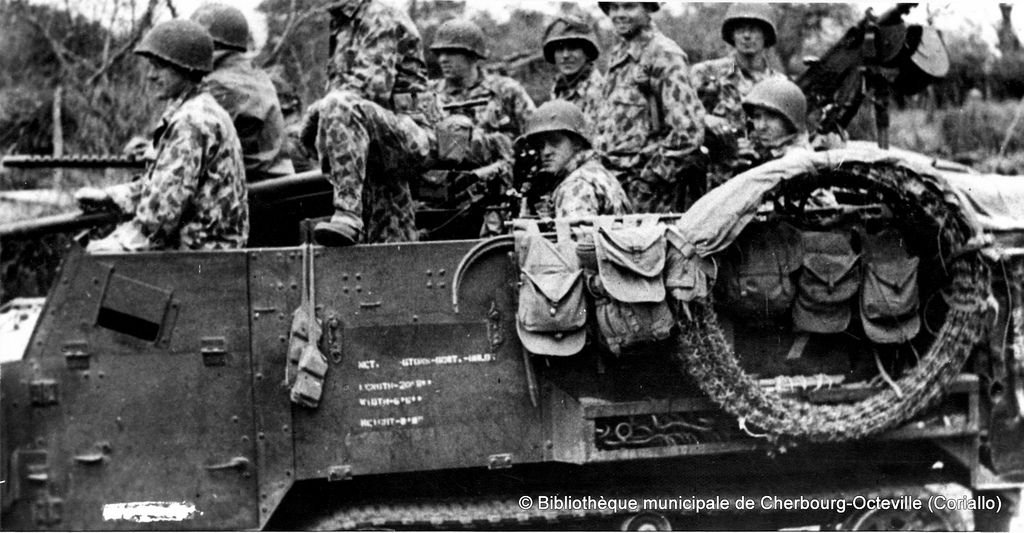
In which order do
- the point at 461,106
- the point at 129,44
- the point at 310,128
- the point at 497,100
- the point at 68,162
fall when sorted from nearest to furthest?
the point at 310,128 → the point at 68,162 → the point at 461,106 → the point at 497,100 → the point at 129,44

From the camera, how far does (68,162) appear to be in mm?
7039

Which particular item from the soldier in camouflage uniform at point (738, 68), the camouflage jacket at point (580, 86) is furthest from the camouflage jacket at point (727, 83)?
the camouflage jacket at point (580, 86)

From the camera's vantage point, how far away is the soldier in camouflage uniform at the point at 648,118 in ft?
23.6

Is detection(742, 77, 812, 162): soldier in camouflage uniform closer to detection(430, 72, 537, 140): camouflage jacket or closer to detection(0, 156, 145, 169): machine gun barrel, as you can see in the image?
detection(430, 72, 537, 140): camouflage jacket

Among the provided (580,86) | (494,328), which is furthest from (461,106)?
(494,328)

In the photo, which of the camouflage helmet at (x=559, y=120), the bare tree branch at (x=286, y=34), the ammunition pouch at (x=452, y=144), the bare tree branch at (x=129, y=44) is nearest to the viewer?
the camouflage helmet at (x=559, y=120)

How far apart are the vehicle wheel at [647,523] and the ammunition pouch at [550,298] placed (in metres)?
1.14

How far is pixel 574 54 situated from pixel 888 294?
296 cm

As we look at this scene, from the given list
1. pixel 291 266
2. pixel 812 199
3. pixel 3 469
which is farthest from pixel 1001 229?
pixel 3 469

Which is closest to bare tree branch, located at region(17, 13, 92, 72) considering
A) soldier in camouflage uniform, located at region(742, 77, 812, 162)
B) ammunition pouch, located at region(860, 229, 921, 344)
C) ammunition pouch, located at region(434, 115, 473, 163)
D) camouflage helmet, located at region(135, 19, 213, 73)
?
ammunition pouch, located at region(434, 115, 473, 163)

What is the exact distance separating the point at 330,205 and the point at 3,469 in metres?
2.36

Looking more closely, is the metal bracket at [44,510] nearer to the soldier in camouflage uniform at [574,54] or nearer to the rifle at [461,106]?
the rifle at [461,106]

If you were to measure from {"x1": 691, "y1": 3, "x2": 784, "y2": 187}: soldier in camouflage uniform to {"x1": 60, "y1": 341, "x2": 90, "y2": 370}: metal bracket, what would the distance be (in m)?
4.01

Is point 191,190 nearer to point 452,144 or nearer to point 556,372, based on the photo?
point 452,144
